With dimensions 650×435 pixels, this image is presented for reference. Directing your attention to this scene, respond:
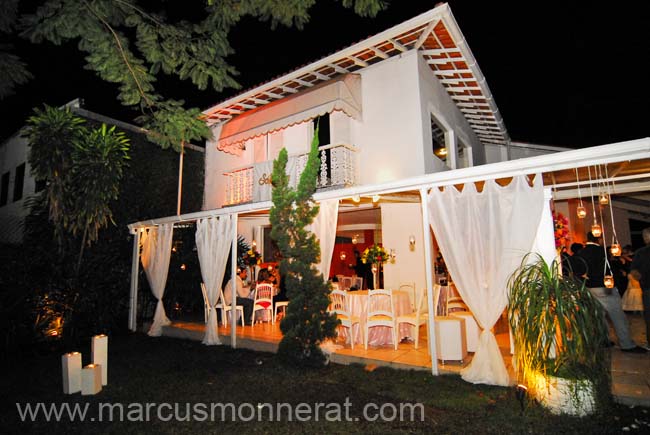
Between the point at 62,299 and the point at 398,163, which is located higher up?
the point at 398,163

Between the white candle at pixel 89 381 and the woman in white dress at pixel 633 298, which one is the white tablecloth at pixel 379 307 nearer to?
the white candle at pixel 89 381

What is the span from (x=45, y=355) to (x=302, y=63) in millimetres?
8041

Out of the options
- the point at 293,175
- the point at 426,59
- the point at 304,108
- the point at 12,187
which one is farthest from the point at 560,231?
the point at 12,187

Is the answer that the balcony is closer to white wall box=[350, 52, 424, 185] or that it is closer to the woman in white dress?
white wall box=[350, 52, 424, 185]

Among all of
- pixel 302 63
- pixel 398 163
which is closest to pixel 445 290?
pixel 398 163

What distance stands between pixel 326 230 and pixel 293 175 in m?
3.78

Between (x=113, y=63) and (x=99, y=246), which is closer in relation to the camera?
(x=113, y=63)

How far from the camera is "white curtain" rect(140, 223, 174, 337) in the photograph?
756cm

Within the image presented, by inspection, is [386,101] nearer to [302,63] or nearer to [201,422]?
[302,63]

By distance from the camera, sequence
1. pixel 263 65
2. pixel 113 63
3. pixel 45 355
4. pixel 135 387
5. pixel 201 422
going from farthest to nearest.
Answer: pixel 263 65
pixel 45 355
pixel 135 387
pixel 113 63
pixel 201 422

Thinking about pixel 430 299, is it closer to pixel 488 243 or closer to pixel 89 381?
pixel 488 243

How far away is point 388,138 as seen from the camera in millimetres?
7770

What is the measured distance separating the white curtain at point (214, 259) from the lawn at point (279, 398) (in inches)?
33.3

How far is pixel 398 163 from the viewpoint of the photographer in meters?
7.53
